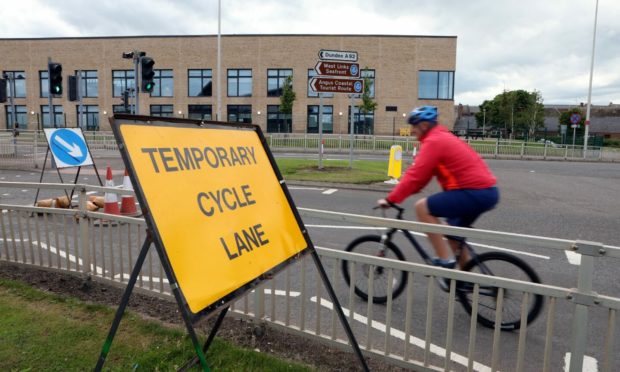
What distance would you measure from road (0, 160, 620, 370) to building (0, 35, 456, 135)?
27.7 meters

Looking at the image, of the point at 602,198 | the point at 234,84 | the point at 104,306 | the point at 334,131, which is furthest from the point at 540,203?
the point at 234,84

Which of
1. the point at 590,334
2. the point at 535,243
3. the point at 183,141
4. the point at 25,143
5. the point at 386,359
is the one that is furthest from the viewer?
the point at 25,143

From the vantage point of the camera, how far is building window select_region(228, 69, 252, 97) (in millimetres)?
45031

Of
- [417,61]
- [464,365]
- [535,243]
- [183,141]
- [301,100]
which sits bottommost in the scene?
[464,365]

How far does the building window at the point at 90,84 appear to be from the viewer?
46.9 m

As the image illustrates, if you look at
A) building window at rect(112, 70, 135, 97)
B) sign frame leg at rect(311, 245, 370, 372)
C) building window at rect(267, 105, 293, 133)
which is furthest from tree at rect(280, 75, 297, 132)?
sign frame leg at rect(311, 245, 370, 372)

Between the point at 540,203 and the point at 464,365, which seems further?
the point at 540,203

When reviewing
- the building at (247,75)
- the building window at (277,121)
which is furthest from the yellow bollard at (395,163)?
the building window at (277,121)

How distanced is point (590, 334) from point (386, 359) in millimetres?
1929

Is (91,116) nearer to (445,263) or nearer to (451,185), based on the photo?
(451,185)

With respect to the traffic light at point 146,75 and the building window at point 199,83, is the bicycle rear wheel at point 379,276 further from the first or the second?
the building window at point 199,83

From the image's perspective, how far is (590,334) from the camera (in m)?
3.79

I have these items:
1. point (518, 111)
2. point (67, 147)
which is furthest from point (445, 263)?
point (518, 111)

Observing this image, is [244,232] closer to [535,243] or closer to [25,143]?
[535,243]
